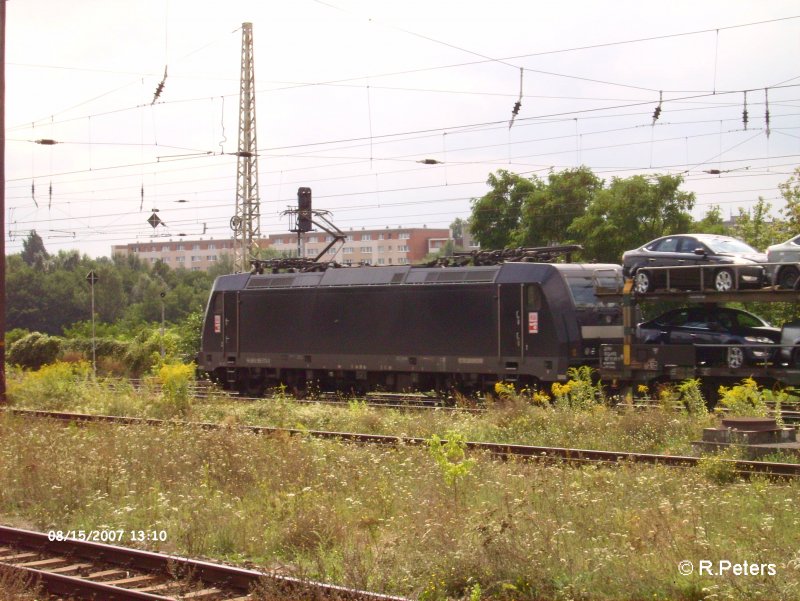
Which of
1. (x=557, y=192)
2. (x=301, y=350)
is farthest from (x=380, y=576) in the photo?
(x=557, y=192)

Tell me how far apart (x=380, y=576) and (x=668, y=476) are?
491 centimetres

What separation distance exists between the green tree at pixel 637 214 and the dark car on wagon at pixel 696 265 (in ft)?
61.3

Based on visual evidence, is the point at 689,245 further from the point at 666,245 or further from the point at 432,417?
the point at 432,417

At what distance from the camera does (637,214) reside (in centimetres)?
3841

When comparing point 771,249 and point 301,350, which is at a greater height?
point 771,249

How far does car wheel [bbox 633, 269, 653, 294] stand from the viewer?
18375mm

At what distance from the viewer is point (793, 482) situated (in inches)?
436

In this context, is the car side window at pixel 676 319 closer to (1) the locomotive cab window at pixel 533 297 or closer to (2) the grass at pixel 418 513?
(1) the locomotive cab window at pixel 533 297

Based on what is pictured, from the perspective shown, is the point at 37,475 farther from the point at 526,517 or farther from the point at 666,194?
the point at 666,194

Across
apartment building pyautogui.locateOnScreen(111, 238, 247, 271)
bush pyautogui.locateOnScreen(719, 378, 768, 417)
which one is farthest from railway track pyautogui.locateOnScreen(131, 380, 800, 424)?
apartment building pyautogui.locateOnScreen(111, 238, 247, 271)

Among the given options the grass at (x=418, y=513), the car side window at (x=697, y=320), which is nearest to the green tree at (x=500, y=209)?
Answer: the car side window at (x=697, y=320)

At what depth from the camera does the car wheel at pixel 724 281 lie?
675 inches

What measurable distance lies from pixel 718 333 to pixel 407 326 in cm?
762

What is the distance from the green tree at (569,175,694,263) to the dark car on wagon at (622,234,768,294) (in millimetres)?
18691
